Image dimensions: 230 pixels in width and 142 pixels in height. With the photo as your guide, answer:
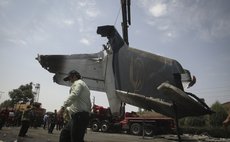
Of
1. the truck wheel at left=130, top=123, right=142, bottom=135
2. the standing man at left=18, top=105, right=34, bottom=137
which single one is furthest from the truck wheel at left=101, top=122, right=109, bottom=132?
the standing man at left=18, top=105, right=34, bottom=137

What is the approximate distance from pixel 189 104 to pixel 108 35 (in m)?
3.55

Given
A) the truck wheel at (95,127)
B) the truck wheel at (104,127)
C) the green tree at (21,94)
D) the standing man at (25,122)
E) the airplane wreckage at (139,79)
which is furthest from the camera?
the green tree at (21,94)

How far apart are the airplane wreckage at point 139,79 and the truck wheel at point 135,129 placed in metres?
14.0

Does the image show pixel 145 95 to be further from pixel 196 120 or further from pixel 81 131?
pixel 196 120

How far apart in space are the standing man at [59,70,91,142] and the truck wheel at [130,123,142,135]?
703 inches

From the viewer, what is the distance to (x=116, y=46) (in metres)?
7.52

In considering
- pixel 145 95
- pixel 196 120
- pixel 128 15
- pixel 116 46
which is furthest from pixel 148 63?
pixel 196 120

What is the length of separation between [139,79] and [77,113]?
264 cm

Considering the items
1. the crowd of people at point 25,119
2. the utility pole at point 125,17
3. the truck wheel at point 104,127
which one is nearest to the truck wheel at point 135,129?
the truck wheel at point 104,127

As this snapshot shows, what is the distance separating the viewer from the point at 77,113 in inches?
183

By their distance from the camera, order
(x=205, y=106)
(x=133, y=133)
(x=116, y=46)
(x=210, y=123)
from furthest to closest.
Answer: (x=210, y=123) < (x=133, y=133) < (x=116, y=46) < (x=205, y=106)

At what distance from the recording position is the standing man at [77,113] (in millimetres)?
4539

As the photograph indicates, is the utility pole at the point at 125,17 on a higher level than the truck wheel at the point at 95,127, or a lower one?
higher

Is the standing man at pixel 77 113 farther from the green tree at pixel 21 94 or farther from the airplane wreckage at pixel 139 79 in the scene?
the green tree at pixel 21 94
